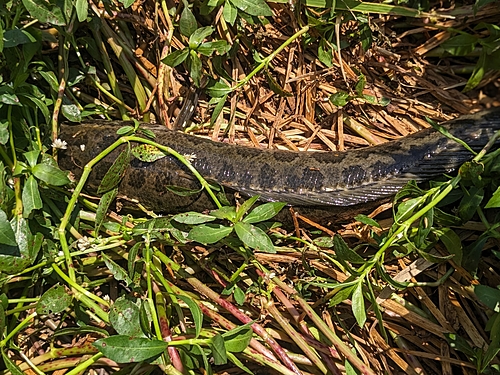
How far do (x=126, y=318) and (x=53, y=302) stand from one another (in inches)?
15.5

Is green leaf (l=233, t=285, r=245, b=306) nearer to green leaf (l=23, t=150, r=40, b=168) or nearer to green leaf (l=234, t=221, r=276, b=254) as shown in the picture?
green leaf (l=234, t=221, r=276, b=254)

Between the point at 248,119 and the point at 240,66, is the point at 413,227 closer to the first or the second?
the point at 248,119

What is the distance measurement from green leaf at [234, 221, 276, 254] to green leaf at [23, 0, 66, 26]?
136 centimetres

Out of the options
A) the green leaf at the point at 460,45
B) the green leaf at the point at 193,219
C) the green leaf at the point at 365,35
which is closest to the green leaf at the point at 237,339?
the green leaf at the point at 193,219

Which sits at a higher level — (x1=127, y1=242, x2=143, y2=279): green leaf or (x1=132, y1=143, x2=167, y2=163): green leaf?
(x1=132, y1=143, x2=167, y2=163): green leaf

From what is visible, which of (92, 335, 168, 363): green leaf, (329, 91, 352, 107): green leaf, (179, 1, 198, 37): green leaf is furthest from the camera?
(329, 91, 352, 107): green leaf

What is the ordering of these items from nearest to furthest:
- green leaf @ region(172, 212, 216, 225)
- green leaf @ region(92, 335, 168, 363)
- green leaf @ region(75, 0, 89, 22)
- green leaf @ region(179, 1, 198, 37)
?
green leaf @ region(92, 335, 168, 363) → green leaf @ region(172, 212, 216, 225) → green leaf @ region(75, 0, 89, 22) → green leaf @ region(179, 1, 198, 37)

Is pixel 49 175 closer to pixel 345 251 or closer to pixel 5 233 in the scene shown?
pixel 5 233

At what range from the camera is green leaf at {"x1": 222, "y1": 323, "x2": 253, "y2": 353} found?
2453 millimetres

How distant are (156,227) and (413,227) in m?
1.34

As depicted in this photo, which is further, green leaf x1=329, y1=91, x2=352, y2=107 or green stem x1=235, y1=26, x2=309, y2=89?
green leaf x1=329, y1=91, x2=352, y2=107

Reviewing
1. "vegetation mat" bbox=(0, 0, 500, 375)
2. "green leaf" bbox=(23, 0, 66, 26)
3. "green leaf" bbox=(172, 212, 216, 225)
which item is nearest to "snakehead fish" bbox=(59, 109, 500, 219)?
"vegetation mat" bbox=(0, 0, 500, 375)

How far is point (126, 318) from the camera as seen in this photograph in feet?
8.41

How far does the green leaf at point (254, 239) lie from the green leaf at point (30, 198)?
969mm
